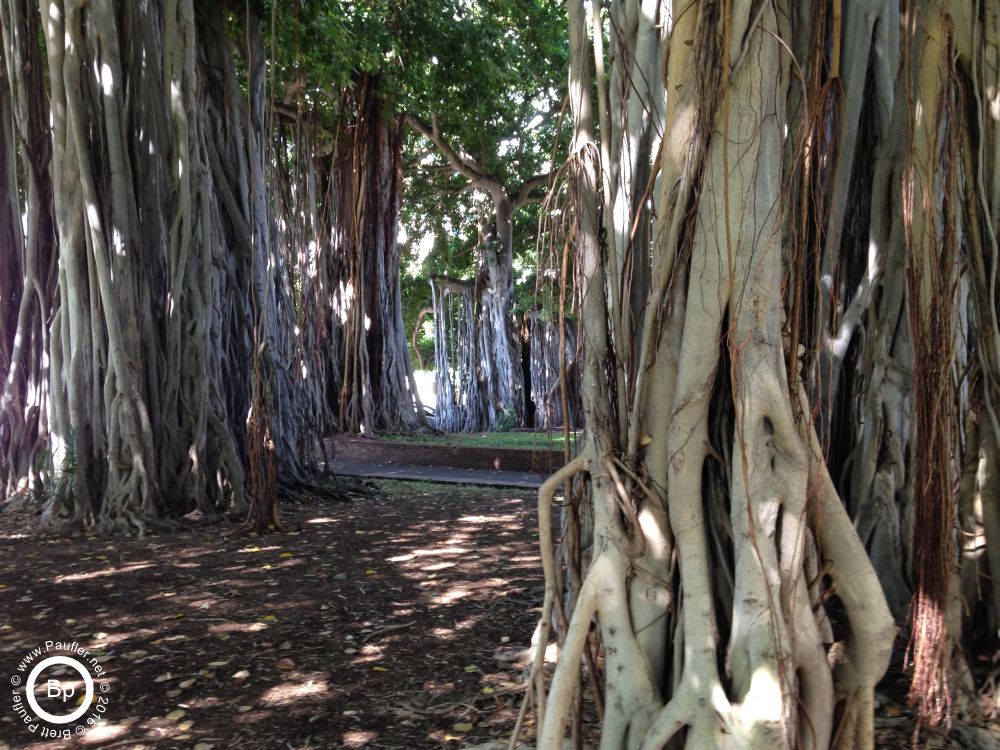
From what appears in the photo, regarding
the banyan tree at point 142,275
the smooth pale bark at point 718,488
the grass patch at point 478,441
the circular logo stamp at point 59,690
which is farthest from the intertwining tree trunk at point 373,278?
the smooth pale bark at point 718,488

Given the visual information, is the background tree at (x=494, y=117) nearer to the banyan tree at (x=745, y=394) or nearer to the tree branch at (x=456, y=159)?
the tree branch at (x=456, y=159)

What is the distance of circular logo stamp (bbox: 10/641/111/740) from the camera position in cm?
269

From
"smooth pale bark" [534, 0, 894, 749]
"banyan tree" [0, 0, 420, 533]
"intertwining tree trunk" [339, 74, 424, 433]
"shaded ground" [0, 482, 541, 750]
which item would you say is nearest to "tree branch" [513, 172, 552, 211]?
"intertwining tree trunk" [339, 74, 424, 433]

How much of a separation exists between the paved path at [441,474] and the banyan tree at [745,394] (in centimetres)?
539

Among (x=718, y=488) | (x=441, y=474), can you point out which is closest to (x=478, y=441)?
(x=441, y=474)

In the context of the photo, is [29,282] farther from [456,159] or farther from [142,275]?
[456,159]

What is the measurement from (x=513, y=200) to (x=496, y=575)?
31.6 ft

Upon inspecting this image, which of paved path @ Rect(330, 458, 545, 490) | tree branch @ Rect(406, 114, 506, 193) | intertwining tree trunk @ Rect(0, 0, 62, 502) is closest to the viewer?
intertwining tree trunk @ Rect(0, 0, 62, 502)

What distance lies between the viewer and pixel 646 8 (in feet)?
8.09

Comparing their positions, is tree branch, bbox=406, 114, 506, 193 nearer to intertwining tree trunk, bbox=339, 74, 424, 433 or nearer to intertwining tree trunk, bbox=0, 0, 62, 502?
intertwining tree trunk, bbox=339, 74, 424, 433

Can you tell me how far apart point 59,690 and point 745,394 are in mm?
2401

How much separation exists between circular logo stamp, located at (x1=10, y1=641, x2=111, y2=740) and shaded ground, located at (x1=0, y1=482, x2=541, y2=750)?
1.5 inches

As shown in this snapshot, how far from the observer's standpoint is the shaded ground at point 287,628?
106 inches

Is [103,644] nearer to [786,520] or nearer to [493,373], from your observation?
[786,520]
